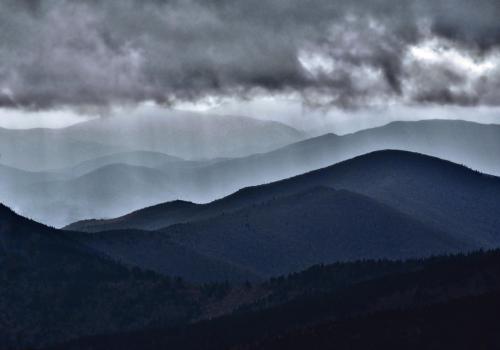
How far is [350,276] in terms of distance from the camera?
19488 cm

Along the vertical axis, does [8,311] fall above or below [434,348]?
above

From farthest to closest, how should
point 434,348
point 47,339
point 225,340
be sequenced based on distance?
1. point 47,339
2. point 225,340
3. point 434,348

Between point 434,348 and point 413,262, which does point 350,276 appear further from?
point 434,348

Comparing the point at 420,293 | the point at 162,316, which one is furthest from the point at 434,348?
the point at 162,316

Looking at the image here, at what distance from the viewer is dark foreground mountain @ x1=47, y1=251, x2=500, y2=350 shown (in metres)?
139

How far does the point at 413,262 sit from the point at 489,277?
33203 millimetres

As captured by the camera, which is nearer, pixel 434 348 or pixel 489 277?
pixel 434 348

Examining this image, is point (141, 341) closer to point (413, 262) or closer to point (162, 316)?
point (162, 316)

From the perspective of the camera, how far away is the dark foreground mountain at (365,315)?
139 metres

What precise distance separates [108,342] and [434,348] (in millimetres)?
53395

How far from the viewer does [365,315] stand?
153 meters

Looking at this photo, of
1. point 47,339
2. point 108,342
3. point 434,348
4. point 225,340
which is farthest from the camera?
point 47,339

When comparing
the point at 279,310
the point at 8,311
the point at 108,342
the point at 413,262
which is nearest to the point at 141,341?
the point at 108,342

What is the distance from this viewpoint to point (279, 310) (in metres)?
174
